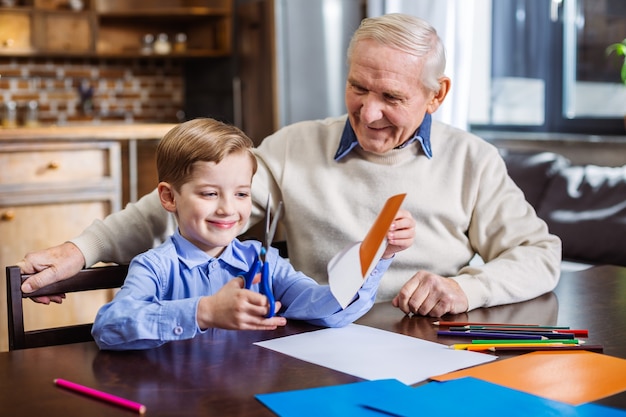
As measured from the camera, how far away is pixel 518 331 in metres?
1.36

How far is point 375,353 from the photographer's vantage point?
1253 mm

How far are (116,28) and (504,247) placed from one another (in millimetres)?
4794

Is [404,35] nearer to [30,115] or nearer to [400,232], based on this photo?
[400,232]

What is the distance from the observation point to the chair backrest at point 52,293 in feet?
4.68

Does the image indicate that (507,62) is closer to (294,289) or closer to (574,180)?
(574,180)

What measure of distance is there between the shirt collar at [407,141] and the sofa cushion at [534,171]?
1.51 m

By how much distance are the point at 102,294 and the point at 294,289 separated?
2.30 meters

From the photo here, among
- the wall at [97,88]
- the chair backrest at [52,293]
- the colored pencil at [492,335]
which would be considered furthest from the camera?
the wall at [97,88]

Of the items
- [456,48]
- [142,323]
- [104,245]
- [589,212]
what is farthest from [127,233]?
[456,48]

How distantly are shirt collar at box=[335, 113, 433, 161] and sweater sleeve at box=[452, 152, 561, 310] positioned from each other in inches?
5.4

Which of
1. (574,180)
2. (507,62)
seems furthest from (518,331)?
(507,62)

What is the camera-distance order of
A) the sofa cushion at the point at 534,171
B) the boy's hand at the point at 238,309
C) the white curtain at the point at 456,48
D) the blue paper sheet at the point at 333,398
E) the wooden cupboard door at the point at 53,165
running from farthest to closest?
1. the white curtain at the point at 456,48
2. the wooden cupboard door at the point at 53,165
3. the sofa cushion at the point at 534,171
4. the boy's hand at the point at 238,309
5. the blue paper sheet at the point at 333,398

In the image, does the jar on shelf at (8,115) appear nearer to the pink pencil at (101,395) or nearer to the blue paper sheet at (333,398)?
the pink pencil at (101,395)

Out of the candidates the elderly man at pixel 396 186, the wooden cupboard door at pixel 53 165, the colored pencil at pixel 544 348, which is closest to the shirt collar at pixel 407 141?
the elderly man at pixel 396 186
